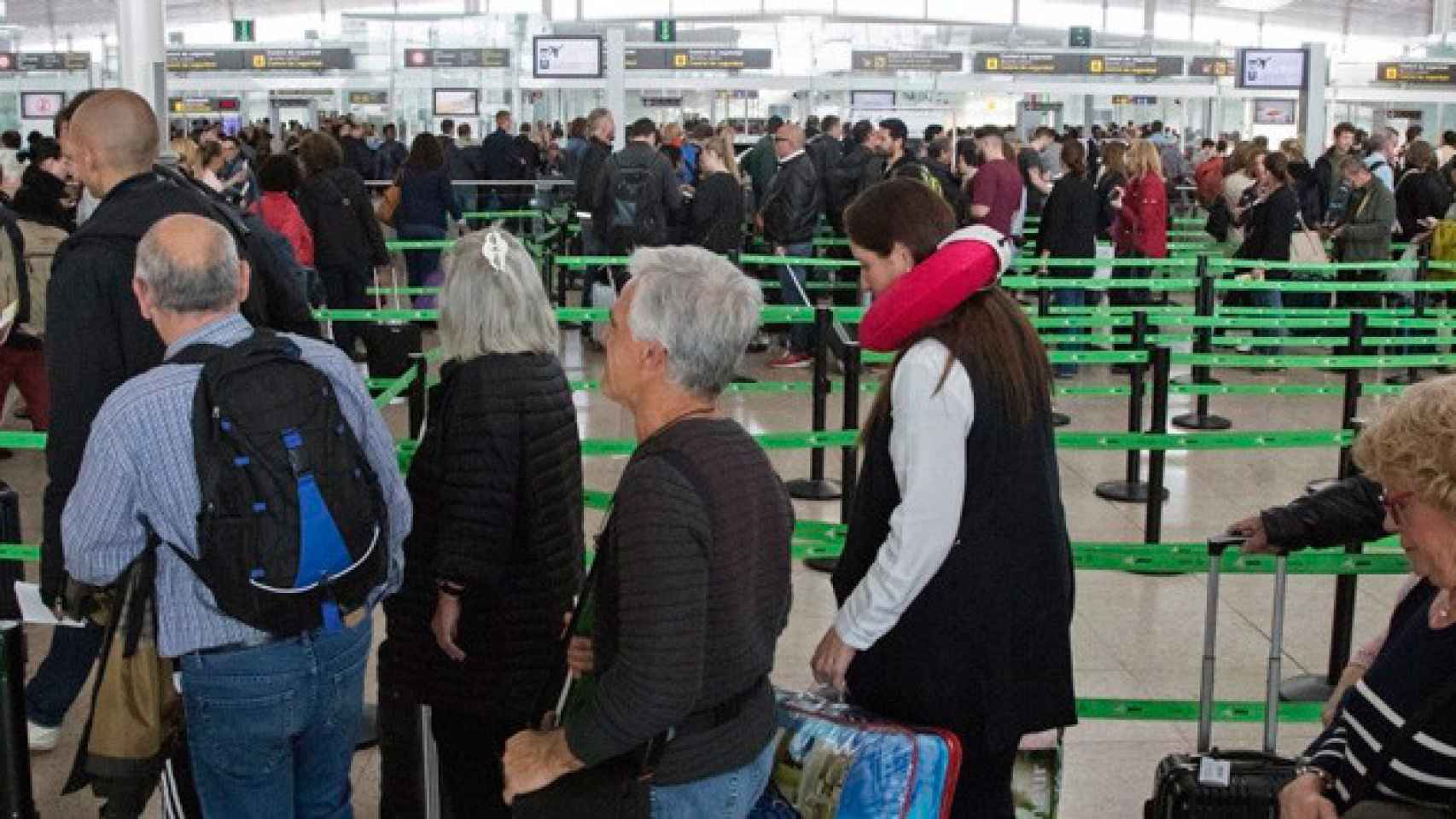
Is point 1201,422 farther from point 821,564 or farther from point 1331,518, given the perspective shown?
Answer: point 1331,518

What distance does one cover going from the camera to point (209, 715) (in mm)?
3256

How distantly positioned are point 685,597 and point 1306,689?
405 centimetres

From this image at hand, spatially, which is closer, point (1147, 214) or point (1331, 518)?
point (1331, 518)

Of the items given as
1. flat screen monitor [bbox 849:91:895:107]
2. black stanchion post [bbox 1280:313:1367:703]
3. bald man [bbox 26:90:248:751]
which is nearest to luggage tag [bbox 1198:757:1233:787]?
black stanchion post [bbox 1280:313:1367:703]

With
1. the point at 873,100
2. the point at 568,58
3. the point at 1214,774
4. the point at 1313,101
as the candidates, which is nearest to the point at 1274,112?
the point at 873,100

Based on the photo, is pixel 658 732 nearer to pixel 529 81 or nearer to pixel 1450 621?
pixel 1450 621

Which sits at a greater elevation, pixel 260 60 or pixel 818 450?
pixel 260 60

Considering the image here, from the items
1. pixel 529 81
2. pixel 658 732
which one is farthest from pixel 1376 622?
pixel 529 81

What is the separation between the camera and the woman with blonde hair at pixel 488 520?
3.71 m

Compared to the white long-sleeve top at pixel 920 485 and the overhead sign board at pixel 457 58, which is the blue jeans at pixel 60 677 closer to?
the white long-sleeve top at pixel 920 485

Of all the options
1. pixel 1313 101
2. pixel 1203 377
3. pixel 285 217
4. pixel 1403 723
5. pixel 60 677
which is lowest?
pixel 60 677

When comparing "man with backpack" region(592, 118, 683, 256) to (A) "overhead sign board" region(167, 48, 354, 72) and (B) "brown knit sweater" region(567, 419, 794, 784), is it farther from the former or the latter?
(A) "overhead sign board" region(167, 48, 354, 72)

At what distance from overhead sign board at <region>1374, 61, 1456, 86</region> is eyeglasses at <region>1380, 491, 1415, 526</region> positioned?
1210 inches

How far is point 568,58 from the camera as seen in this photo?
2086 cm
